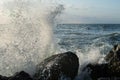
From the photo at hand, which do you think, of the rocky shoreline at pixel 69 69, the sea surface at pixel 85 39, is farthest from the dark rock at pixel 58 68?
the sea surface at pixel 85 39

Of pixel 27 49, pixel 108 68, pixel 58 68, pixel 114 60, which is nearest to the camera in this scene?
pixel 58 68

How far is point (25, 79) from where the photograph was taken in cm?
748

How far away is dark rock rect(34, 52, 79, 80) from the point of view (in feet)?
26.4

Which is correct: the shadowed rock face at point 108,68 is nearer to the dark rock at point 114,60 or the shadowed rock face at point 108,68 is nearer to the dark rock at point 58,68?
the dark rock at point 114,60

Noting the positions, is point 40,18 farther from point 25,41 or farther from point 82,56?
point 82,56

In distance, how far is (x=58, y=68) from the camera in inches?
320

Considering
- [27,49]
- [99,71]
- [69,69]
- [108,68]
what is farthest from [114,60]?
[27,49]

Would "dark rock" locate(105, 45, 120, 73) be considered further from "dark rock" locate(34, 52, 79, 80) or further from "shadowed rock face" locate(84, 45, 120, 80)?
"dark rock" locate(34, 52, 79, 80)

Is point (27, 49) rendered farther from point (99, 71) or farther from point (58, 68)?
point (99, 71)

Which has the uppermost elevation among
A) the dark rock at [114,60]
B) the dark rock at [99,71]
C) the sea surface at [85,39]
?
the dark rock at [114,60]

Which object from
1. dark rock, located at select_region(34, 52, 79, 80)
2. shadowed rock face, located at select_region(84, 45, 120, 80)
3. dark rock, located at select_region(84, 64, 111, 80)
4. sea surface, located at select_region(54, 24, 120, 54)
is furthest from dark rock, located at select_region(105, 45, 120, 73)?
sea surface, located at select_region(54, 24, 120, 54)

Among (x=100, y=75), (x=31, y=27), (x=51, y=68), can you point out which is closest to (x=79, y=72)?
(x=100, y=75)

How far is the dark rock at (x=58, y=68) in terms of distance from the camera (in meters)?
8.05

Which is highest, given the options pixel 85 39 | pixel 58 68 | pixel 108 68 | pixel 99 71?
pixel 58 68
